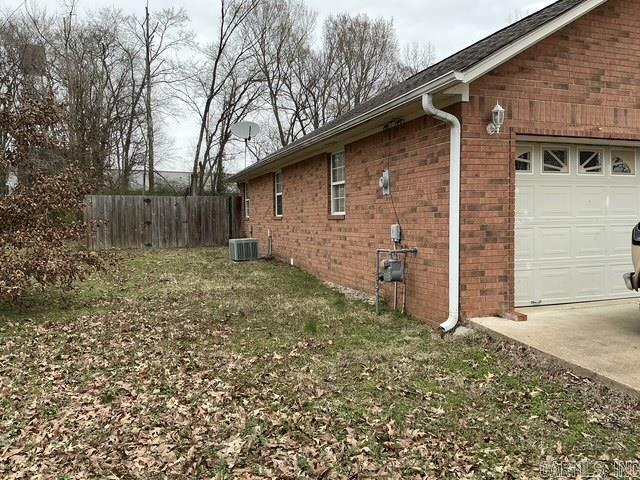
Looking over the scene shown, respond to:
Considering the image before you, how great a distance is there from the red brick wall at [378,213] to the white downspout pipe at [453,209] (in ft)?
0.52

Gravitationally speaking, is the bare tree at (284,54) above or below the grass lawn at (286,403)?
above

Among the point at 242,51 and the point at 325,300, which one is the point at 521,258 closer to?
the point at 325,300

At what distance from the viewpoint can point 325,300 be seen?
27.8 feet

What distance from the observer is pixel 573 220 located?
689 cm

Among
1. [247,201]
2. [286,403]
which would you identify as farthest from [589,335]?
[247,201]

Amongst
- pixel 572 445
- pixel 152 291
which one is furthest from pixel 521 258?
pixel 152 291

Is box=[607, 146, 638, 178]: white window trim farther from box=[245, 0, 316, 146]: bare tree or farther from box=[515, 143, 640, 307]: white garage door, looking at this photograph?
box=[245, 0, 316, 146]: bare tree

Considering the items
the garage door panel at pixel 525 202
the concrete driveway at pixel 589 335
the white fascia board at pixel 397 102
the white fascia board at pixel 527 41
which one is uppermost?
the white fascia board at pixel 527 41

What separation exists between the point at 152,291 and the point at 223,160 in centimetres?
1802

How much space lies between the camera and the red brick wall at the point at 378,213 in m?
6.48

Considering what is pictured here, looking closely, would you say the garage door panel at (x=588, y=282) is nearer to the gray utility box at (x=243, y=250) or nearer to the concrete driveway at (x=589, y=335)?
the concrete driveway at (x=589, y=335)

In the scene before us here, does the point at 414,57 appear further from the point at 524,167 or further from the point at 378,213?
the point at 524,167

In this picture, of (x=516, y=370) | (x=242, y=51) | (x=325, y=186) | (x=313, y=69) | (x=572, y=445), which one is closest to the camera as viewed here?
(x=572, y=445)

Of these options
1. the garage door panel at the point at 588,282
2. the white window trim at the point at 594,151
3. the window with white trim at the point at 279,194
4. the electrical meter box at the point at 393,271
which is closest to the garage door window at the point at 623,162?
the white window trim at the point at 594,151
